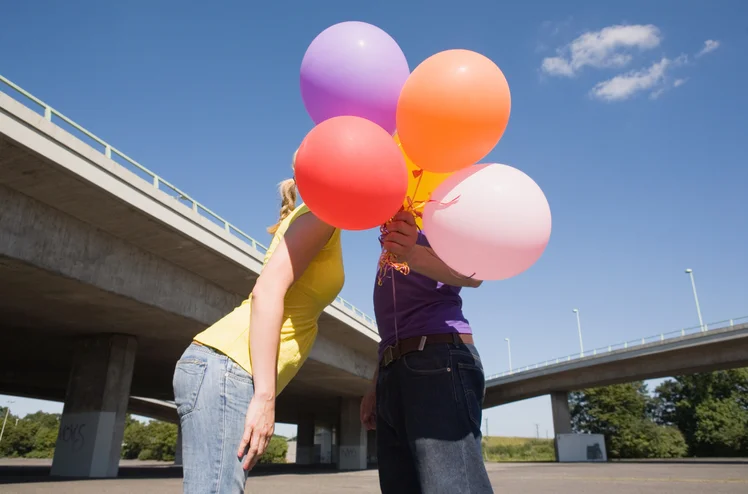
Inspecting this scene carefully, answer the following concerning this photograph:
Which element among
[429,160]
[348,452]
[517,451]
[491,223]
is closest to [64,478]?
[429,160]

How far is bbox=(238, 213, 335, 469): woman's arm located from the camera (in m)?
1.68

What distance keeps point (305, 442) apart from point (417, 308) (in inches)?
1762

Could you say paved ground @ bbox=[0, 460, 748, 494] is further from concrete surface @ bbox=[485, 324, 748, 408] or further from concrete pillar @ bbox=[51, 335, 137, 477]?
concrete surface @ bbox=[485, 324, 748, 408]

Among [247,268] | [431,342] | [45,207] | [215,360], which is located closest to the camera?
[215,360]

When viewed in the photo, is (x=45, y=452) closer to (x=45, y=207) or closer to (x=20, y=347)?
(x=20, y=347)

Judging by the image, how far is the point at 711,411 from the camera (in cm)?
4675

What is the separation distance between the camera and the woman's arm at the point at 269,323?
5.51 feet

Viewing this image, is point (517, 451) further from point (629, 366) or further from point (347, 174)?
point (347, 174)

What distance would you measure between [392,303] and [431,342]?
1.18 feet

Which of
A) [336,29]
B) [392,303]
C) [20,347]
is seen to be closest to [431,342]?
[392,303]

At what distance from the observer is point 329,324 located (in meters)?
19.7

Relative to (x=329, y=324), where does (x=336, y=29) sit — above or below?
below

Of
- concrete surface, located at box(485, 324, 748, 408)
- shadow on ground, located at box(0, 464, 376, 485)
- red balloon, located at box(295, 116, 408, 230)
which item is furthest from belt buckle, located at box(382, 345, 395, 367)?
concrete surface, located at box(485, 324, 748, 408)

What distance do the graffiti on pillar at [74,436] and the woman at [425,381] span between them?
612 inches
